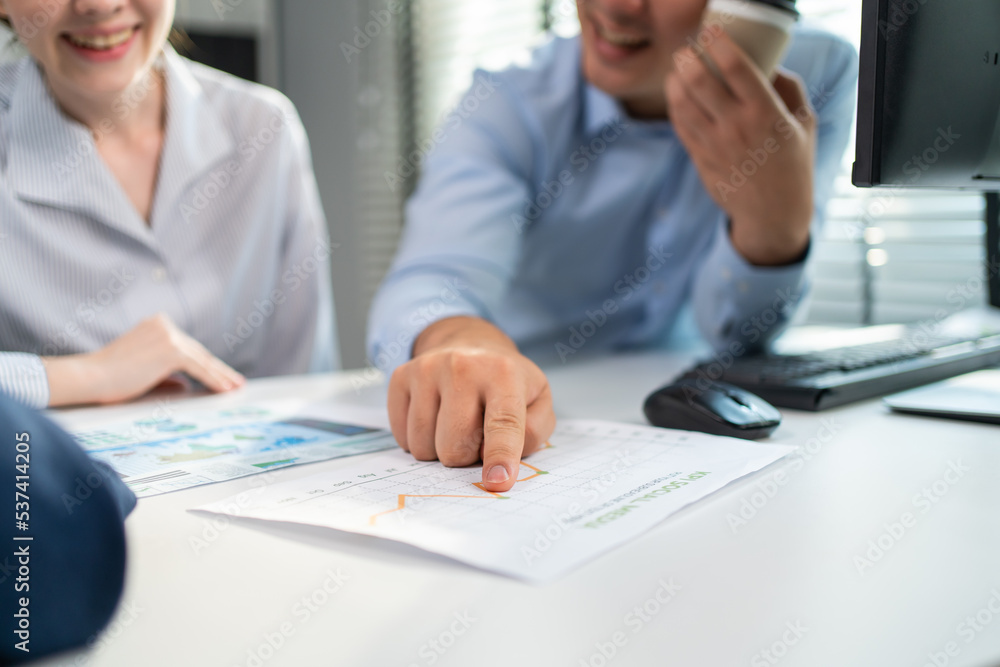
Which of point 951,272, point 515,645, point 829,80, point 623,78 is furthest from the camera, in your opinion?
point 951,272

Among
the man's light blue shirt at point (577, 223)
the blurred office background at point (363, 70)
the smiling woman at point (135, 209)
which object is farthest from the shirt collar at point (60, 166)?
the blurred office background at point (363, 70)

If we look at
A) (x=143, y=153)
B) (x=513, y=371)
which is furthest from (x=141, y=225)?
(x=513, y=371)

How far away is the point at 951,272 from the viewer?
144 centimetres

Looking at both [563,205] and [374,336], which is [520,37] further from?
[374,336]

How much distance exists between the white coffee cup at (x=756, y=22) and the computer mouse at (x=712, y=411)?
14.4 inches

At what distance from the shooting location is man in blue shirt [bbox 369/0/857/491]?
2.68 ft

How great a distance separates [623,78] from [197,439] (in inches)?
26.5

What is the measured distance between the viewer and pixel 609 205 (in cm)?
113

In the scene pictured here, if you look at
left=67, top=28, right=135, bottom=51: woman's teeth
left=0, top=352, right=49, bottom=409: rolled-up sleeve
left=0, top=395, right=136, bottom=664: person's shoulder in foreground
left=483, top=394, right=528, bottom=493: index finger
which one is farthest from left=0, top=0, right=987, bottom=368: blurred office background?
left=0, top=395, right=136, bottom=664: person's shoulder in foreground

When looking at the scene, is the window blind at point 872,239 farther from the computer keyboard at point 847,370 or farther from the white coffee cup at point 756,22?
the white coffee cup at point 756,22

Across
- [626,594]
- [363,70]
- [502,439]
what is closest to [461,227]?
[502,439]

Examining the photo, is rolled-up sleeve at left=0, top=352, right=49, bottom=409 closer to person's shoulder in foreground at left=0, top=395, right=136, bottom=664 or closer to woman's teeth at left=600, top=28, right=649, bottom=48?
person's shoulder in foreground at left=0, top=395, right=136, bottom=664

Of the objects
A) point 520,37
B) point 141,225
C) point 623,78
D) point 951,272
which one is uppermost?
point 520,37

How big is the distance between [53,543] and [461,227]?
736 millimetres
